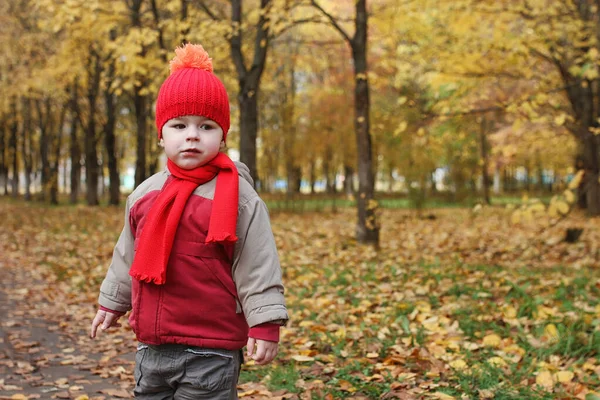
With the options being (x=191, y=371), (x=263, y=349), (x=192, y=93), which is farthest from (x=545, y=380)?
(x=192, y=93)

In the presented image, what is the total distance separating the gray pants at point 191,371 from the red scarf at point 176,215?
30cm

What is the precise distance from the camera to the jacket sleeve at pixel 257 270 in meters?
2.30

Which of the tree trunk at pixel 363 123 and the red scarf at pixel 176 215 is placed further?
the tree trunk at pixel 363 123

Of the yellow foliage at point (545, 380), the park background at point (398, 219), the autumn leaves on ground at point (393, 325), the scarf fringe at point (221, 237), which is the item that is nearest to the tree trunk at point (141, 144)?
the park background at point (398, 219)

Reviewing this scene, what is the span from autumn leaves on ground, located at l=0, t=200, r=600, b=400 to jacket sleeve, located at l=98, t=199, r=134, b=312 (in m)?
1.71

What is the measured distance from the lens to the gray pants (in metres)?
2.35

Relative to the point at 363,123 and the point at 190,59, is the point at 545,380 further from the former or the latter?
the point at 363,123

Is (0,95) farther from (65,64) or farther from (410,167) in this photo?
(410,167)

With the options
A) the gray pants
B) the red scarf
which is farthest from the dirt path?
the red scarf

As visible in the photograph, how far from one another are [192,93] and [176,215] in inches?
18.9

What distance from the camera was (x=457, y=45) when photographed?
12398 millimetres

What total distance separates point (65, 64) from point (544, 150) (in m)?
16.6

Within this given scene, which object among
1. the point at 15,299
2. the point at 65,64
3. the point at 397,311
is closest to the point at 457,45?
the point at 397,311

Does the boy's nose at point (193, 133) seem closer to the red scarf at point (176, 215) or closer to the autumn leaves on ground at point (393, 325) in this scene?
the red scarf at point (176, 215)
